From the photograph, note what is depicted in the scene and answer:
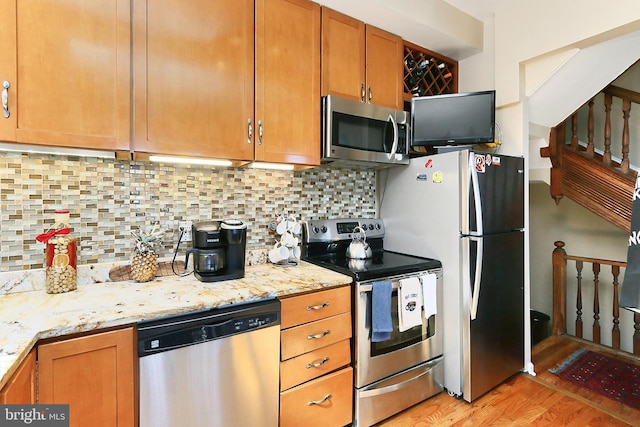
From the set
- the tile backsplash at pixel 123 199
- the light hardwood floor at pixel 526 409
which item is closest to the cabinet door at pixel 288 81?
the tile backsplash at pixel 123 199

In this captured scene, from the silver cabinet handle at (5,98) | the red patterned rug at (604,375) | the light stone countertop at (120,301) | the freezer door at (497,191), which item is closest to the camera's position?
the light stone countertop at (120,301)

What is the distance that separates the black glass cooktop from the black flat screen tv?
2.73 feet

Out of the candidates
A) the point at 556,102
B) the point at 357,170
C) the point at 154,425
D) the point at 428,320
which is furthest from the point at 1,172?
the point at 556,102

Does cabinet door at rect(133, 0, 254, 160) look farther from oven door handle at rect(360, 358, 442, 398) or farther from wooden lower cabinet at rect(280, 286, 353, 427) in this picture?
oven door handle at rect(360, 358, 442, 398)

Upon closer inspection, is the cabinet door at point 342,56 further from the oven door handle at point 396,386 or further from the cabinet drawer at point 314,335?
the oven door handle at point 396,386

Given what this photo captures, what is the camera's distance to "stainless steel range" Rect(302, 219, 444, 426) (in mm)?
1751

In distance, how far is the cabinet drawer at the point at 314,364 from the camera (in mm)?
1545

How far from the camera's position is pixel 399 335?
1883mm

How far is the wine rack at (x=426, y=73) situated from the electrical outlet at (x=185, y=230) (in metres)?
1.78

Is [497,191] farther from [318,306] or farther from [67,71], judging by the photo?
[67,71]

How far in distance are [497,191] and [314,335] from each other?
1.48 m

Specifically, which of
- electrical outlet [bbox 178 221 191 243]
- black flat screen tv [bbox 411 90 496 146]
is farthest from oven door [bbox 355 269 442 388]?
electrical outlet [bbox 178 221 191 243]

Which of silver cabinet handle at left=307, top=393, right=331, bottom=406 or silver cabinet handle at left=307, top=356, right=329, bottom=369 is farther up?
silver cabinet handle at left=307, top=356, right=329, bottom=369

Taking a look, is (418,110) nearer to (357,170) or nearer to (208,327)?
(357,170)
